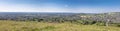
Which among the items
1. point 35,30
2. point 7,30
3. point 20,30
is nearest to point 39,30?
point 35,30

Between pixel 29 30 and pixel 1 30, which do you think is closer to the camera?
pixel 1 30

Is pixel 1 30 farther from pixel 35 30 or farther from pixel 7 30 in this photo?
pixel 35 30

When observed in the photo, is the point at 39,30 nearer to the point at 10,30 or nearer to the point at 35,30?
the point at 35,30

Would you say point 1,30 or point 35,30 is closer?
point 1,30

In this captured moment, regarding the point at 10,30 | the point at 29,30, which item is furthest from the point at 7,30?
the point at 29,30

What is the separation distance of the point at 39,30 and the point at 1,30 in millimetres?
4876

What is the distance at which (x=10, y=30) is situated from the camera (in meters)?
23.1

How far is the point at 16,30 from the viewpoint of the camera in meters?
23.8

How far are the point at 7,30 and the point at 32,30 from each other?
3.32 m

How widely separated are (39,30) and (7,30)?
4132 millimetres

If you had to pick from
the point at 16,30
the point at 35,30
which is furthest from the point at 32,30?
the point at 16,30

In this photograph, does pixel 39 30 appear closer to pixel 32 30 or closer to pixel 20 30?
pixel 32 30

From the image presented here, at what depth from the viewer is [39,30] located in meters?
24.9

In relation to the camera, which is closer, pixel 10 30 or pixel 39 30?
pixel 10 30
